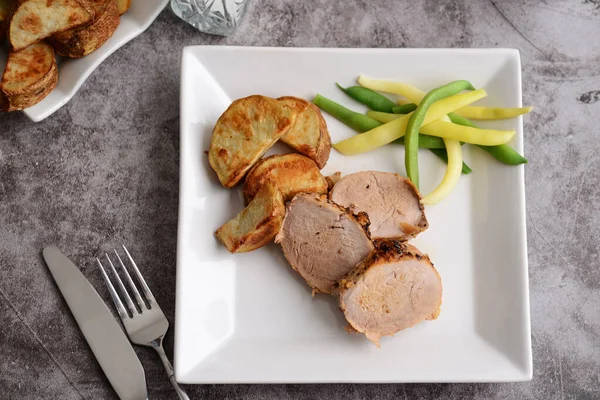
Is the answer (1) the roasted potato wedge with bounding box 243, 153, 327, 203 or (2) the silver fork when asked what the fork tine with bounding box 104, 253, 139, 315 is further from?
(1) the roasted potato wedge with bounding box 243, 153, 327, 203

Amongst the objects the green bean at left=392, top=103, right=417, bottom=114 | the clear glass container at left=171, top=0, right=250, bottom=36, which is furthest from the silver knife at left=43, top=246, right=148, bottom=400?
the green bean at left=392, top=103, right=417, bottom=114

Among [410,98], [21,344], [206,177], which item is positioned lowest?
[21,344]

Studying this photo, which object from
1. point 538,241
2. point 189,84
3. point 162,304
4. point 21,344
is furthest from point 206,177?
point 538,241

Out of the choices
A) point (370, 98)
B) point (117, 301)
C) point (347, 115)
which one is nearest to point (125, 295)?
point (117, 301)

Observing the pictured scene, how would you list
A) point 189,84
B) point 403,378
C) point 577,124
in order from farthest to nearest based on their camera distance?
1. point 577,124
2. point 189,84
3. point 403,378

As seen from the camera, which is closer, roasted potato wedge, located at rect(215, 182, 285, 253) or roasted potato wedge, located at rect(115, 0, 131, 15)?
roasted potato wedge, located at rect(215, 182, 285, 253)

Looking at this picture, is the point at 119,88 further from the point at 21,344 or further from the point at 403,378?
the point at 403,378
